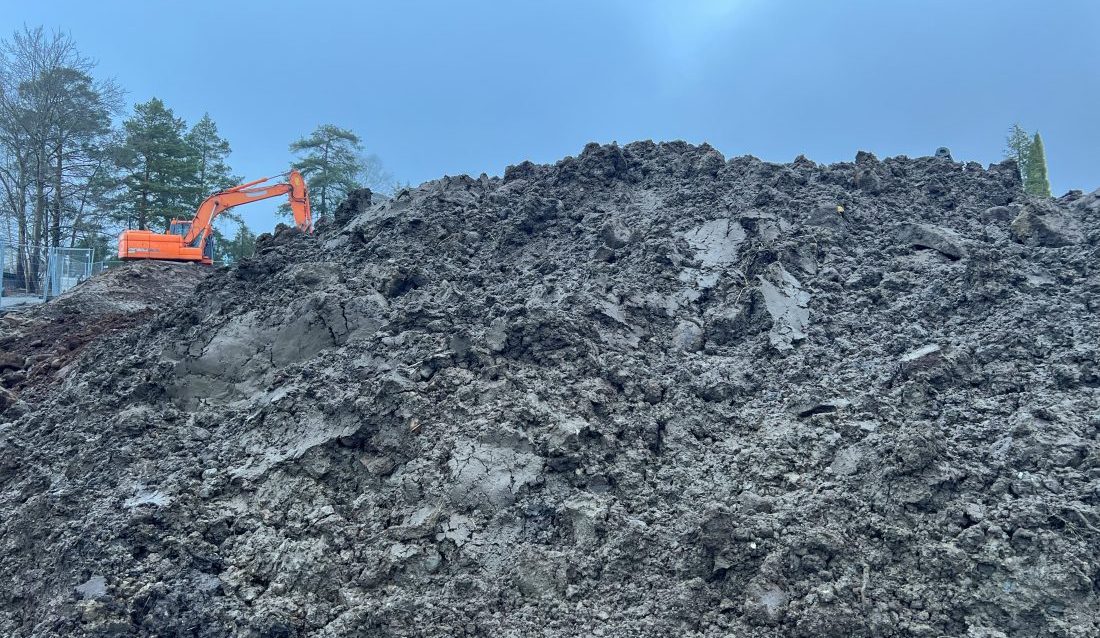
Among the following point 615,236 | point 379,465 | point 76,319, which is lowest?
point 379,465

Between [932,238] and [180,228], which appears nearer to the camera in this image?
[932,238]

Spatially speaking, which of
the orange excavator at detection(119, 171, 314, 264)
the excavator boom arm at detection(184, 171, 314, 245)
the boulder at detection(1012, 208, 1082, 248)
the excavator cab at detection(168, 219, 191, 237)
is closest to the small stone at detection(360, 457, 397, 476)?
the boulder at detection(1012, 208, 1082, 248)

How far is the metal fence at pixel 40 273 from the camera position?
15.0 m

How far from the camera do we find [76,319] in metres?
11.4

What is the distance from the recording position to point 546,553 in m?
4.85

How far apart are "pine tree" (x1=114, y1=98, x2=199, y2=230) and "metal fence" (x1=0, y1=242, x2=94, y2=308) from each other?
4500 millimetres

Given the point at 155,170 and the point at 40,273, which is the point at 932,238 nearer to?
the point at 40,273

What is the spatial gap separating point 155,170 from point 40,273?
6320 mm

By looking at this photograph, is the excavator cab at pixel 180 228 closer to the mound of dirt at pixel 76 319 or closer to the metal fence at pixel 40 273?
the mound of dirt at pixel 76 319

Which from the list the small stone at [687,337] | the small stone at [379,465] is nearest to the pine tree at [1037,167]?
the small stone at [687,337]

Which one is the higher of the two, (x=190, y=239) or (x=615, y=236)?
(x=190, y=239)

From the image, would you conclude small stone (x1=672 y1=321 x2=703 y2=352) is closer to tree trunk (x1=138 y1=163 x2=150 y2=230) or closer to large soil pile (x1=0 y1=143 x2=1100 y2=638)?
large soil pile (x1=0 y1=143 x2=1100 y2=638)

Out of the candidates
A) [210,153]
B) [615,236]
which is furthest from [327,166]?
[615,236]

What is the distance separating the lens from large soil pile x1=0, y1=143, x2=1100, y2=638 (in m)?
4.55
